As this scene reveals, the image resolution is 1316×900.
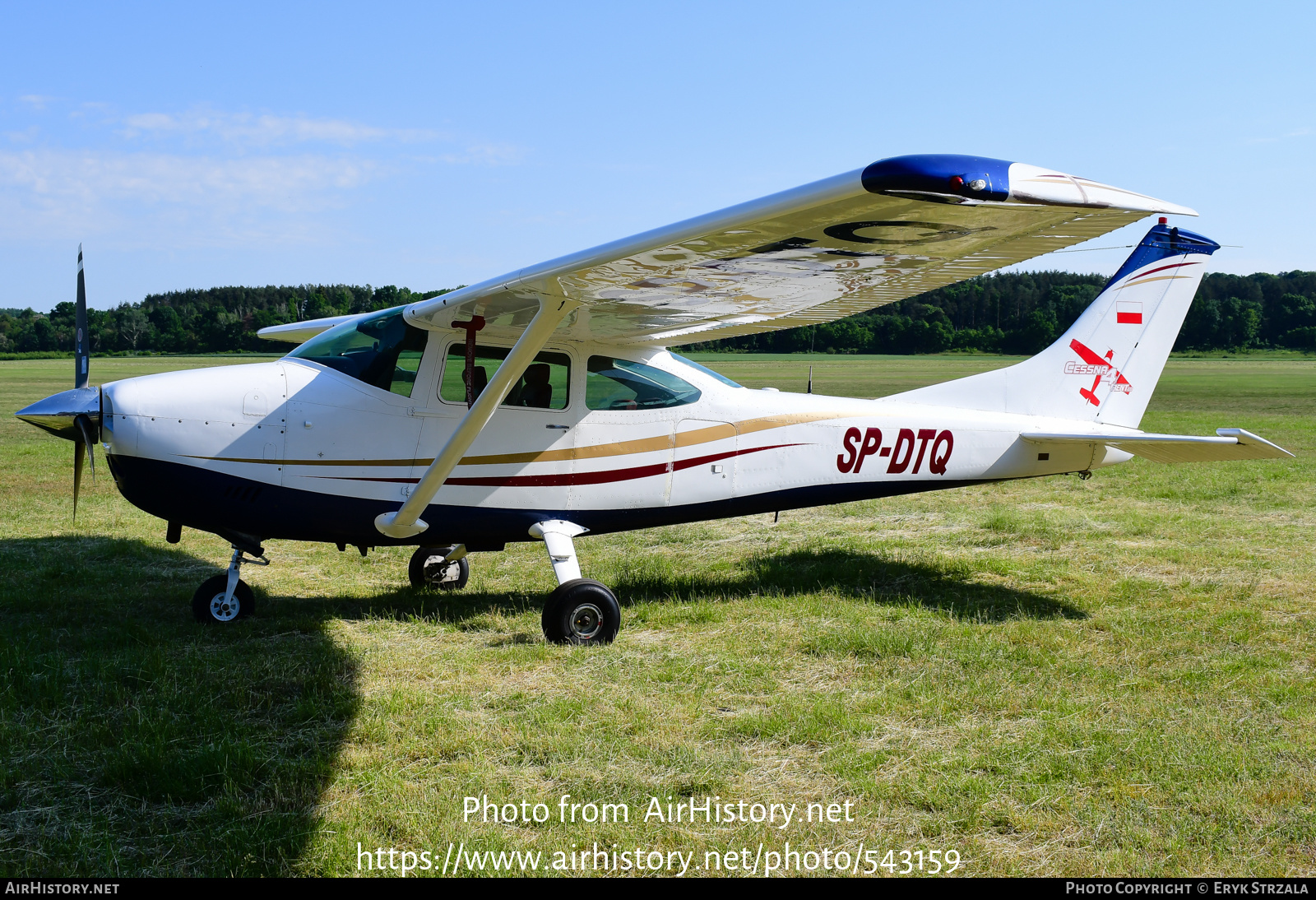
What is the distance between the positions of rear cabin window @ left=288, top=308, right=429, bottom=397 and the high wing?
0.17m

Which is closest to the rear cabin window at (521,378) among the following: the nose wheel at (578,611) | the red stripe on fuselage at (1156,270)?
the nose wheel at (578,611)

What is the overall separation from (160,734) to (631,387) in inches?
142

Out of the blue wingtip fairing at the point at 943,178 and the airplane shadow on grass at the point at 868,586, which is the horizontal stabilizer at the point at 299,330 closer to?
the airplane shadow on grass at the point at 868,586

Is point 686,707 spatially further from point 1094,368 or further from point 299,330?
point 299,330

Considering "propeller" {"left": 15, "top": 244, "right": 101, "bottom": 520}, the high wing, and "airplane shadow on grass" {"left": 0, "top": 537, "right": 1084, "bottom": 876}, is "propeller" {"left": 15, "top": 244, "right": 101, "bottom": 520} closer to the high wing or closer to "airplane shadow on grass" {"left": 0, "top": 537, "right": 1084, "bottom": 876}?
"airplane shadow on grass" {"left": 0, "top": 537, "right": 1084, "bottom": 876}

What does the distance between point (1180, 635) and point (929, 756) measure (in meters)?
2.74

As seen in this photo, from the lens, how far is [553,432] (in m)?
6.01

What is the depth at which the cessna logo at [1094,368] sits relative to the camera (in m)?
7.34

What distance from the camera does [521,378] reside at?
6039mm

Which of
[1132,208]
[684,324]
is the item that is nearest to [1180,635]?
[1132,208]

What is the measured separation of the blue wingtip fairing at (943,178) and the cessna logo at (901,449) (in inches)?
147

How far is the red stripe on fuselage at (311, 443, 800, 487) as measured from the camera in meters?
5.76

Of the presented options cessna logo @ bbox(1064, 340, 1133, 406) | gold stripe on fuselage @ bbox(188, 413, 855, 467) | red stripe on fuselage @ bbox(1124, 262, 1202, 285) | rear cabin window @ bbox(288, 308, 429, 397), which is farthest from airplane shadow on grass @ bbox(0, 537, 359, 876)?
red stripe on fuselage @ bbox(1124, 262, 1202, 285)

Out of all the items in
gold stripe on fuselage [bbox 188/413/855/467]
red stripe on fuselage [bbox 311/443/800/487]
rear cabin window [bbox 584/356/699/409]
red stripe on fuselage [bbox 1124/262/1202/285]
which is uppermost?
red stripe on fuselage [bbox 1124/262/1202/285]
